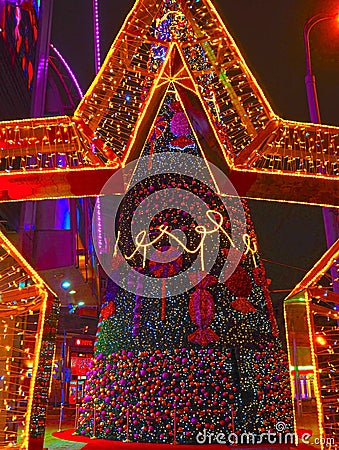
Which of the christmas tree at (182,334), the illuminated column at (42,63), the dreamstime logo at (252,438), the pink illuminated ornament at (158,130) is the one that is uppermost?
the illuminated column at (42,63)

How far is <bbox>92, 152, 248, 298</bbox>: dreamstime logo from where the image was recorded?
17.8 ft

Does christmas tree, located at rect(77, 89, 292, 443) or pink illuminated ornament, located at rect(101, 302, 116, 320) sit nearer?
christmas tree, located at rect(77, 89, 292, 443)

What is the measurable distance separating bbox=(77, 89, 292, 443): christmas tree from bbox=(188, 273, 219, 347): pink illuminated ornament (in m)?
0.01

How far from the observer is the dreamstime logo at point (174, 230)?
5.44 meters

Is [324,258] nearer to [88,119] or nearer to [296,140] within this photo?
[296,140]

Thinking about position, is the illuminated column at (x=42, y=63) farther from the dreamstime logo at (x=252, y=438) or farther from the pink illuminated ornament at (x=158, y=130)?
the dreamstime logo at (x=252, y=438)

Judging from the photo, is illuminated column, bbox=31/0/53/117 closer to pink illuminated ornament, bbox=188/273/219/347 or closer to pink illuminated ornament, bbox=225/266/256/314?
pink illuminated ornament, bbox=188/273/219/347

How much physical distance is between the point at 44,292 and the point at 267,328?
10.1ft

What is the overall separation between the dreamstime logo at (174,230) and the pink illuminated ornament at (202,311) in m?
0.10

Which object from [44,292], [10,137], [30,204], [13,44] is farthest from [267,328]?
[13,44]

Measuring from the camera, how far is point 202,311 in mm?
5191

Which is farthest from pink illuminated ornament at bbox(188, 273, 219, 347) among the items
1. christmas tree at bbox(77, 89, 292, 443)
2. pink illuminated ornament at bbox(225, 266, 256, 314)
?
pink illuminated ornament at bbox(225, 266, 256, 314)

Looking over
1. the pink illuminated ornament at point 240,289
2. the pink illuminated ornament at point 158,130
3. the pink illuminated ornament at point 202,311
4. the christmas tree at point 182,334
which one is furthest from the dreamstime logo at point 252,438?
the pink illuminated ornament at point 158,130

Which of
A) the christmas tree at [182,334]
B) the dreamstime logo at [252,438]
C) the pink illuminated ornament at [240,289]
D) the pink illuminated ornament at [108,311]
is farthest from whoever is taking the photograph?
the pink illuminated ornament at [108,311]
